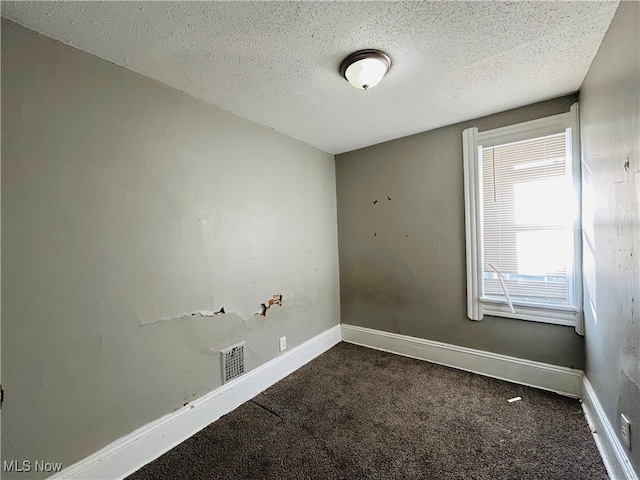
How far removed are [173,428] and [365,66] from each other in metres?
2.57

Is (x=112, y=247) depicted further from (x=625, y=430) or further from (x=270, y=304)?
(x=625, y=430)

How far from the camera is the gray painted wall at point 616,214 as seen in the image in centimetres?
114

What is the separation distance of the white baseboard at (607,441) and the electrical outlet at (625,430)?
6 cm

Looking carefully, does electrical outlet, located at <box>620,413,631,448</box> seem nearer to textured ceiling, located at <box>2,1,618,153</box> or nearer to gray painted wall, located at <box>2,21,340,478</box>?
textured ceiling, located at <box>2,1,618,153</box>

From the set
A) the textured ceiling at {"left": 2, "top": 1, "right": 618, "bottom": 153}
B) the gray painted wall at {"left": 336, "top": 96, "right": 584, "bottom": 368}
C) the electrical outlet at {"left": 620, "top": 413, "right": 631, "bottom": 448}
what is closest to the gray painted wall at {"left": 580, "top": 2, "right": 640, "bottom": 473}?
the electrical outlet at {"left": 620, "top": 413, "right": 631, "bottom": 448}

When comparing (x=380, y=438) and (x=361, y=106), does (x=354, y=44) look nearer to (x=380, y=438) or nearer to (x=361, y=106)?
(x=361, y=106)

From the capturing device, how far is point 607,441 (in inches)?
58.1

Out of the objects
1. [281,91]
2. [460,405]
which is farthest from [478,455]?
[281,91]

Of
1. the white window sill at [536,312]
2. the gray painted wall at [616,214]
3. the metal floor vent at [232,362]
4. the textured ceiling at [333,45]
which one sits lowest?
the metal floor vent at [232,362]

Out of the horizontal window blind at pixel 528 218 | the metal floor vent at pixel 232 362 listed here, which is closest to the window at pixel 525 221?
the horizontal window blind at pixel 528 218

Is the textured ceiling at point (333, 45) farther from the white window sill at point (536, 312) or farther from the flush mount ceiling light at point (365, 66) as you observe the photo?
the white window sill at point (536, 312)

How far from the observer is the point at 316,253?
3078 millimetres

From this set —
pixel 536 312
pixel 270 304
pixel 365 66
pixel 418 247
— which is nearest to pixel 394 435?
pixel 270 304

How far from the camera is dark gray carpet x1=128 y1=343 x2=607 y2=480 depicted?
1.49 meters
